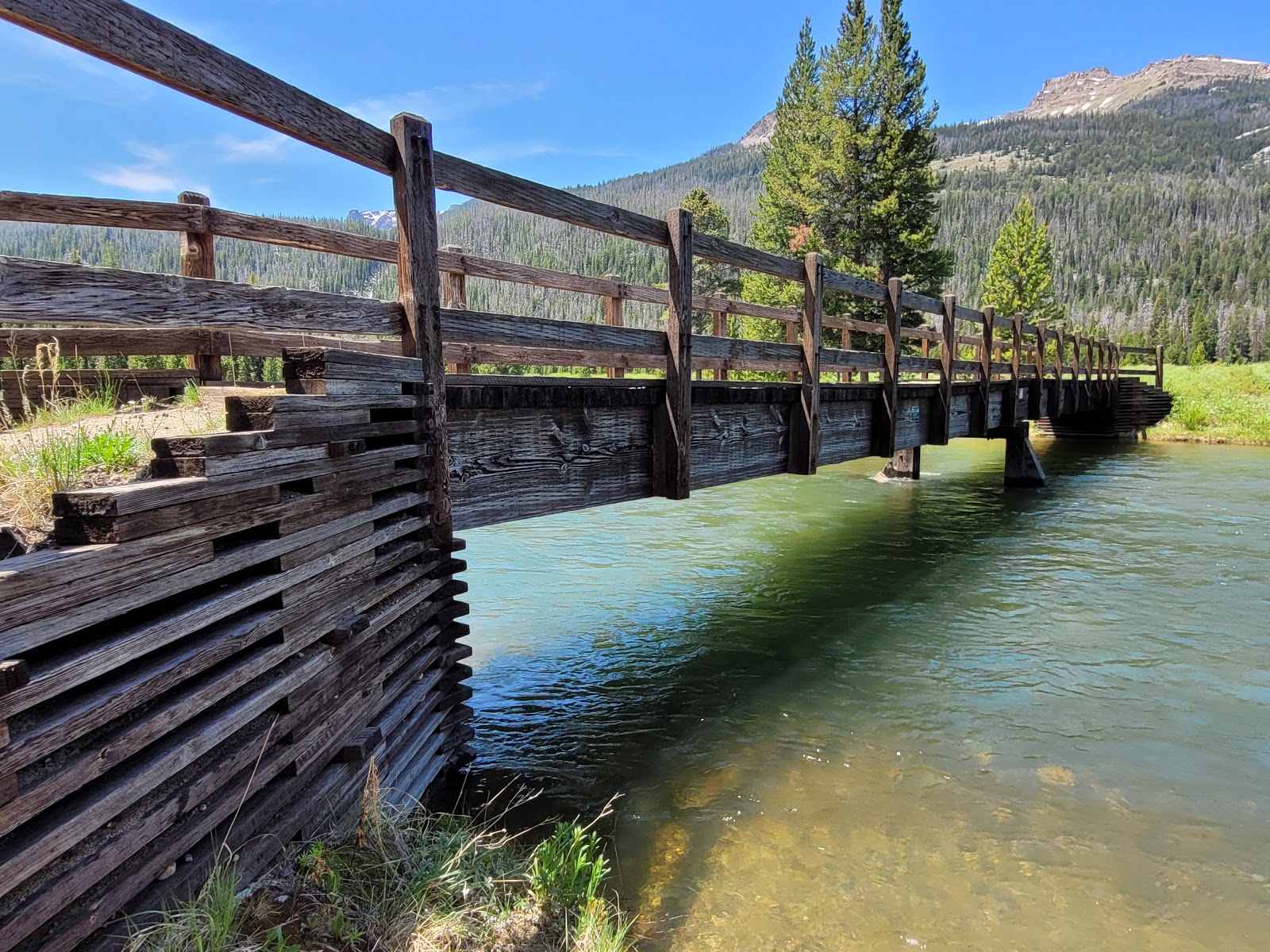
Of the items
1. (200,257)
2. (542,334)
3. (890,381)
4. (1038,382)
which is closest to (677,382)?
(542,334)

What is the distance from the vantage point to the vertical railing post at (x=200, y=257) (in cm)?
530

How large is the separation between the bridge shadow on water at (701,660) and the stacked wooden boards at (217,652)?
135 cm

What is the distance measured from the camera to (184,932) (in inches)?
88.1

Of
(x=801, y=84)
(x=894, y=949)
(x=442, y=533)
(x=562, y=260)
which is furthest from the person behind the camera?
(x=562, y=260)

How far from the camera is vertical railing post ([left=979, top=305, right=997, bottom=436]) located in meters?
14.0

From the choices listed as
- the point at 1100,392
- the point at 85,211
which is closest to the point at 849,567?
the point at 85,211

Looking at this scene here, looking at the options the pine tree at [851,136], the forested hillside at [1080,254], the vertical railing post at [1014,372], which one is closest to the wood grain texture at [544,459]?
the vertical railing post at [1014,372]

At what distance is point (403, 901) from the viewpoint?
295cm

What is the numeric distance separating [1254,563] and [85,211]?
43.7 ft

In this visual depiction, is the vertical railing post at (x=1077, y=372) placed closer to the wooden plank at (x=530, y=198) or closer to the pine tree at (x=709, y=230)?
the pine tree at (x=709, y=230)

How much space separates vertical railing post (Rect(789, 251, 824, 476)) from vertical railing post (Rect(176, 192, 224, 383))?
5.35 meters

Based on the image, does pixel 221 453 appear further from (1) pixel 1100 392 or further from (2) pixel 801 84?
(2) pixel 801 84

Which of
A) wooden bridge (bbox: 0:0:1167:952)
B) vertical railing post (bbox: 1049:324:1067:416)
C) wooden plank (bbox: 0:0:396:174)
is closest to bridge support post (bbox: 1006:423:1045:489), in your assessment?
vertical railing post (bbox: 1049:324:1067:416)

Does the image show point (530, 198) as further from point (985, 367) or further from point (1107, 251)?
point (1107, 251)
